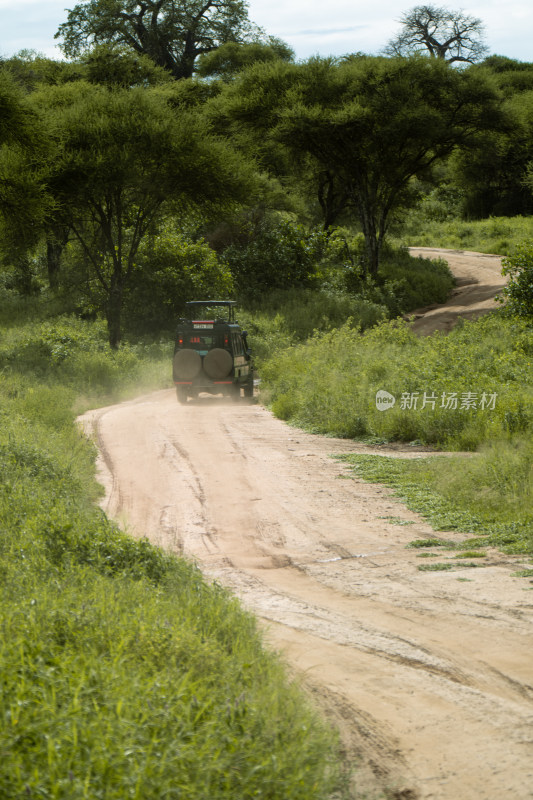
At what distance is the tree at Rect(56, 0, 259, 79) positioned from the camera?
60.4 meters

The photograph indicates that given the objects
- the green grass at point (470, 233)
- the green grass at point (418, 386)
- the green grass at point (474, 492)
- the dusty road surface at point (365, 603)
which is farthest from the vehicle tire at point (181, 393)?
the green grass at point (470, 233)

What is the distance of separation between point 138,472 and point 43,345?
48.8ft

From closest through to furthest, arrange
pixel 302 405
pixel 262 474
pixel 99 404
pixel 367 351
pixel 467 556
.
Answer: pixel 467 556 → pixel 262 474 → pixel 302 405 → pixel 367 351 → pixel 99 404

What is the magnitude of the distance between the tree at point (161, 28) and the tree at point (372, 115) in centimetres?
2913

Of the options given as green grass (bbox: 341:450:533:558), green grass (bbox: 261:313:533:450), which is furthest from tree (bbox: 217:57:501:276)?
green grass (bbox: 341:450:533:558)

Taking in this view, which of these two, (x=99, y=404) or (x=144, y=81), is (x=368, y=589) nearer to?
(x=99, y=404)

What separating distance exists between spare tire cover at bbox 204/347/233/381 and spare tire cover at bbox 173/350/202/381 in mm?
194

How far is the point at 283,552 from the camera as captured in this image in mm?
7824

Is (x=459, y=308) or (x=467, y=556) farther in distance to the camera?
(x=459, y=308)

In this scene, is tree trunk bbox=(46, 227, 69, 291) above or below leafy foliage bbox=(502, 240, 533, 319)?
above

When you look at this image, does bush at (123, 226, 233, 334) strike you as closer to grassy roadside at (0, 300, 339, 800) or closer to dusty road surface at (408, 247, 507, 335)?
dusty road surface at (408, 247, 507, 335)

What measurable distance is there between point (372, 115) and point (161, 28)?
119ft

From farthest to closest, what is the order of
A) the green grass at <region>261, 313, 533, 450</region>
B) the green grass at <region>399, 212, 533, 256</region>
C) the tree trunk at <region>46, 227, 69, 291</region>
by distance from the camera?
the green grass at <region>399, 212, 533, 256</region>, the tree trunk at <region>46, 227, 69, 291</region>, the green grass at <region>261, 313, 533, 450</region>

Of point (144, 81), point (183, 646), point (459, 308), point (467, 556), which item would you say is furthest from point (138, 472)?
point (144, 81)
